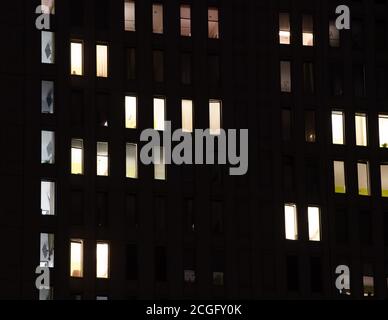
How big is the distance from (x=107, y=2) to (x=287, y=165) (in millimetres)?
13780

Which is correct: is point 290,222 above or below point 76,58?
below

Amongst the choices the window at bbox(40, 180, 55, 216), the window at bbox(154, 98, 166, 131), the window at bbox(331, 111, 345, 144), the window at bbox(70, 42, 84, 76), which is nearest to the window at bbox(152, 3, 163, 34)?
the window at bbox(154, 98, 166, 131)

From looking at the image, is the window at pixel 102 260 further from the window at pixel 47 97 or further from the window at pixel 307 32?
the window at pixel 307 32

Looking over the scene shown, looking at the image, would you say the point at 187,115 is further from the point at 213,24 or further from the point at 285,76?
the point at 285,76

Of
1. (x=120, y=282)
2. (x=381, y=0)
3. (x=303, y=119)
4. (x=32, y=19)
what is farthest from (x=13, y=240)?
(x=381, y=0)

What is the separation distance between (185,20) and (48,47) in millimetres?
8325

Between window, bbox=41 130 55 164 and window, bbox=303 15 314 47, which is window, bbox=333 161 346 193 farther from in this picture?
window, bbox=41 130 55 164

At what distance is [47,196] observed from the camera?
286 feet

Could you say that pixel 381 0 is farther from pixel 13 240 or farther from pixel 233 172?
pixel 13 240

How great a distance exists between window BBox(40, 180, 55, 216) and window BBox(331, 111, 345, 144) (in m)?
17.2

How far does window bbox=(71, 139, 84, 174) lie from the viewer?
8806cm

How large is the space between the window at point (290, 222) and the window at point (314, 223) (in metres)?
0.90

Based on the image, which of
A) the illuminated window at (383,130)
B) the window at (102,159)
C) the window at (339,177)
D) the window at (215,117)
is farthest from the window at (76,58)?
the illuminated window at (383,130)

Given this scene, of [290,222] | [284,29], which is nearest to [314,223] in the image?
[290,222]
